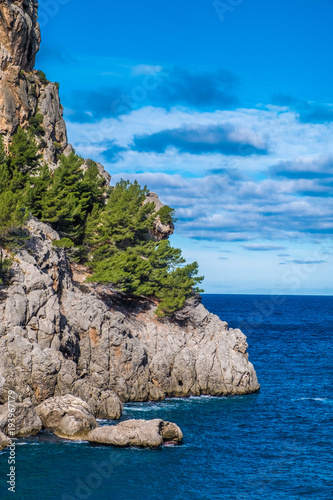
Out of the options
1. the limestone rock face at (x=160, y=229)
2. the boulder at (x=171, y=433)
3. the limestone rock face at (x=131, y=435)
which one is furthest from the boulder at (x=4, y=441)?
the limestone rock face at (x=160, y=229)

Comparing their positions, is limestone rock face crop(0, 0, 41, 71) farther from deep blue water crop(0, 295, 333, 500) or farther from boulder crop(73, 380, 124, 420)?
deep blue water crop(0, 295, 333, 500)

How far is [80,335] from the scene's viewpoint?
52.1m

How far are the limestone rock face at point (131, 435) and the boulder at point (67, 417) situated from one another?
1.17m

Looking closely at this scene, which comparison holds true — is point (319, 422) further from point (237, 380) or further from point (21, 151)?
point (21, 151)

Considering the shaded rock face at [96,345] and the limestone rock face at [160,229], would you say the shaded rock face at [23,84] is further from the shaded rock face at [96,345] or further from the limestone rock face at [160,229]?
the shaded rock face at [96,345]

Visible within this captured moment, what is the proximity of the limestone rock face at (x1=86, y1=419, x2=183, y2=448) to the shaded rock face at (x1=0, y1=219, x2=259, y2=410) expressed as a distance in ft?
19.4

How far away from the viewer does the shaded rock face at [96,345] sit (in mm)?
43781

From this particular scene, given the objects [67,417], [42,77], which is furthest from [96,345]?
[42,77]

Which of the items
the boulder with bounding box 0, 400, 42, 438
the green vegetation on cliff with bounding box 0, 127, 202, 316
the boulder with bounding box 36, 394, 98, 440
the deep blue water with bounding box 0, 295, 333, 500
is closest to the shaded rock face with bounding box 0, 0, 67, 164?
the green vegetation on cliff with bounding box 0, 127, 202, 316

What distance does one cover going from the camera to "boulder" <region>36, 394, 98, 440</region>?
3943cm

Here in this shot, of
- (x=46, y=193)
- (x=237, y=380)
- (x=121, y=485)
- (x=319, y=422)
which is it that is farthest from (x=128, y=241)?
(x=121, y=485)

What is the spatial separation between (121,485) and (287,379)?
135 feet

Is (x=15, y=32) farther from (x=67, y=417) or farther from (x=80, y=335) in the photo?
(x=67, y=417)

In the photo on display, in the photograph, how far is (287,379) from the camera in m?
68.8
